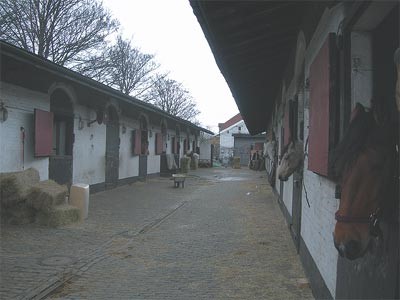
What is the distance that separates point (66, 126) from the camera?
13.3m

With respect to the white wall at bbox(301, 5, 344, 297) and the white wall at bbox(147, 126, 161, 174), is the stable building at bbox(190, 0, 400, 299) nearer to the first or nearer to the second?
the white wall at bbox(301, 5, 344, 297)

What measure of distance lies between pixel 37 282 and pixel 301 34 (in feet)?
16.0


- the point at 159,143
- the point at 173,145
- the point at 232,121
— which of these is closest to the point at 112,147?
the point at 159,143

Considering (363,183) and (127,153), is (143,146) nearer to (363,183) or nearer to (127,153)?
(127,153)

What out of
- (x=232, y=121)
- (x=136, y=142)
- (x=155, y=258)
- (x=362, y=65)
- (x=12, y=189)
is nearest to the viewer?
(x=362, y=65)

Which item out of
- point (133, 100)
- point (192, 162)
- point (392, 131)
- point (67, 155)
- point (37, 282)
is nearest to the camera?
point (392, 131)

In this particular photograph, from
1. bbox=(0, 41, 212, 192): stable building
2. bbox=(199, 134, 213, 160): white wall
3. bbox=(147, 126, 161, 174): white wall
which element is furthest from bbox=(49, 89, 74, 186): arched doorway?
bbox=(199, 134, 213, 160): white wall

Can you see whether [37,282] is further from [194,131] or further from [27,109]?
[194,131]

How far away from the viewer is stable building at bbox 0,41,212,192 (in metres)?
9.80

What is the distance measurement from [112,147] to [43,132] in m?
5.91

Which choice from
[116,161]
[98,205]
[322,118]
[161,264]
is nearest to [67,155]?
[98,205]

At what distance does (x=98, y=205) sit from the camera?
1224cm

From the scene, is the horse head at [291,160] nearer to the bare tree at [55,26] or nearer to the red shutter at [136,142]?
the red shutter at [136,142]

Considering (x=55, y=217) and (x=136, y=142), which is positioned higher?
(x=136, y=142)
